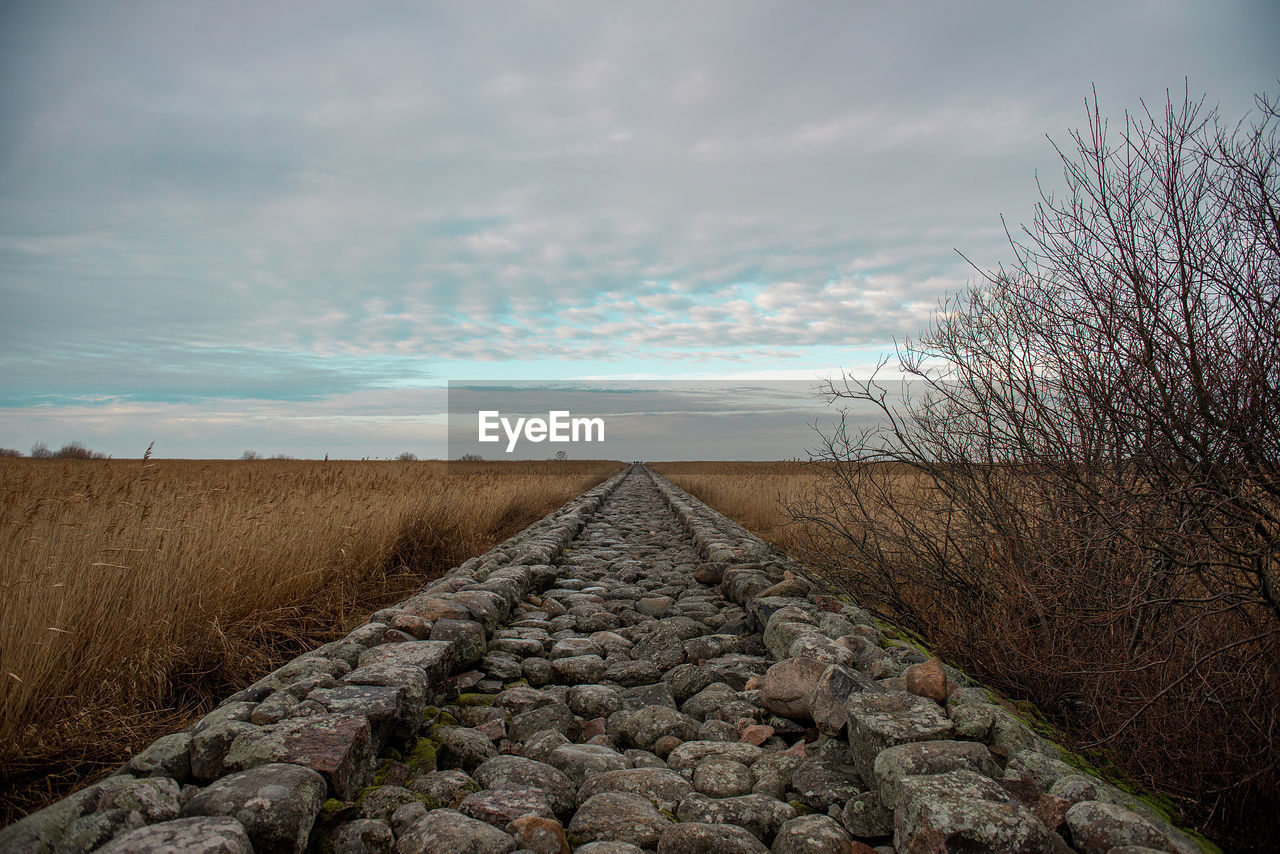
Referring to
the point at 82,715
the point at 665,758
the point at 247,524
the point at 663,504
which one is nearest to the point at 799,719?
the point at 665,758

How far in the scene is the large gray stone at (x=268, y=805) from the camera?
2.06 meters

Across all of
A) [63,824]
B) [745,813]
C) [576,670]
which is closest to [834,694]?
[745,813]

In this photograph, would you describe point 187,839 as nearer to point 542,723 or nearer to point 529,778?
point 529,778

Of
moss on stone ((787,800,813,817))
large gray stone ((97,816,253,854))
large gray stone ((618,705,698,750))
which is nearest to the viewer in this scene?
large gray stone ((97,816,253,854))

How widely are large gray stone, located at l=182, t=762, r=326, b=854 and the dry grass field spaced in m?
1.00

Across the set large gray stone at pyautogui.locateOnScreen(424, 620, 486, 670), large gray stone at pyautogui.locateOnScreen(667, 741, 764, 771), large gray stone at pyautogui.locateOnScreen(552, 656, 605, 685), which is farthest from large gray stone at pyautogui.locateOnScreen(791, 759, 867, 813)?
large gray stone at pyautogui.locateOnScreen(424, 620, 486, 670)

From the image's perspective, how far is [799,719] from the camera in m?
3.37

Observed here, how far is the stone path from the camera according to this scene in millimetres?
2057

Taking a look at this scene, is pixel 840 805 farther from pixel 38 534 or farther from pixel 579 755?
pixel 38 534

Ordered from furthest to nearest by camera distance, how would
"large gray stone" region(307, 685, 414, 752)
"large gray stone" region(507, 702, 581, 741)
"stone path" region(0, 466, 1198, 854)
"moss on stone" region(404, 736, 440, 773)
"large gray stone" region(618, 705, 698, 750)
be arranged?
1. "large gray stone" region(507, 702, 581, 741)
2. "large gray stone" region(618, 705, 698, 750)
3. "moss on stone" region(404, 736, 440, 773)
4. "large gray stone" region(307, 685, 414, 752)
5. "stone path" region(0, 466, 1198, 854)

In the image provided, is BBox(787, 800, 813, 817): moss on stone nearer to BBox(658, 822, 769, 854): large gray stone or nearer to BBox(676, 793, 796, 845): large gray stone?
BBox(676, 793, 796, 845): large gray stone

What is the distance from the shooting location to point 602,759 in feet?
9.55

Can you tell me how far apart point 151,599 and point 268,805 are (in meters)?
2.33

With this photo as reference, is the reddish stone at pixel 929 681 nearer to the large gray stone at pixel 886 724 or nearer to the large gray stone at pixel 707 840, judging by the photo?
the large gray stone at pixel 886 724
